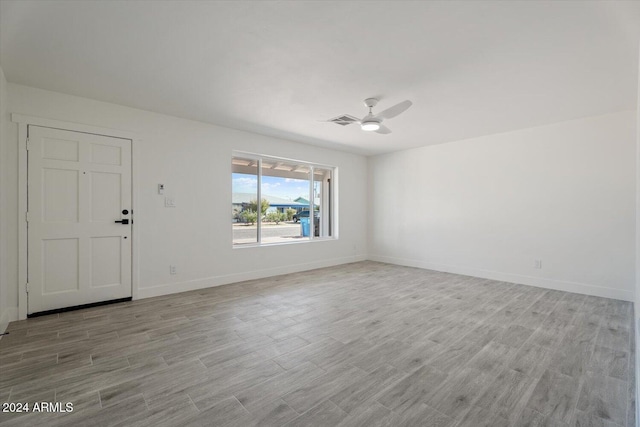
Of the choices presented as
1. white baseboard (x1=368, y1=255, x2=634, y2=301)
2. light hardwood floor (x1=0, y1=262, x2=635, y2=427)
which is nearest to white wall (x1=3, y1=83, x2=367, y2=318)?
light hardwood floor (x1=0, y1=262, x2=635, y2=427)

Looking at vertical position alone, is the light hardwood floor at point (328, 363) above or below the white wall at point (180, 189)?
below

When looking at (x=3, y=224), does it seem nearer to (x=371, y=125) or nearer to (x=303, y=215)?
(x=371, y=125)

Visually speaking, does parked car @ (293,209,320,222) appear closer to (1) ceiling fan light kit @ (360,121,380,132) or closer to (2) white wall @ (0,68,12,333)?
(1) ceiling fan light kit @ (360,121,380,132)

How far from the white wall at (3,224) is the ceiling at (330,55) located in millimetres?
312

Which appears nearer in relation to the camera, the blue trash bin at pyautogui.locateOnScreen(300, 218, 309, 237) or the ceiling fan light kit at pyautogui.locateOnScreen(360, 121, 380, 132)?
the ceiling fan light kit at pyautogui.locateOnScreen(360, 121, 380, 132)

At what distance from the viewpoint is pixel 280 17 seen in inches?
81.7

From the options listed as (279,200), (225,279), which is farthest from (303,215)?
(225,279)

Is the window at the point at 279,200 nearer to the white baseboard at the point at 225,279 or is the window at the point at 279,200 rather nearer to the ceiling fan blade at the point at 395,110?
the white baseboard at the point at 225,279

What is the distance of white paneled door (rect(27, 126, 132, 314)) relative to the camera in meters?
3.29

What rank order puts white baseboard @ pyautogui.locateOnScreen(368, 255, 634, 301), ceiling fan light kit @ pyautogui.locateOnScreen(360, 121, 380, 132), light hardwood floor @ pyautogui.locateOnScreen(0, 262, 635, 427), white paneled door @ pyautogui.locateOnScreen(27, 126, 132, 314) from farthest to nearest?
white baseboard @ pyautogui.locateOnScreen(368, 255, 634, 301)
ceiling fan light kit @ pyautogui.locateOnScreen(360, 121, 380, 132)
white paneled door @ pyautogui.locateOnScreen(27, 126, 132, 314)
light hardwood floor @ pyautogui.locateOnScreen(0, 262, 635, 427)

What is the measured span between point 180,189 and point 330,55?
2.95 metres

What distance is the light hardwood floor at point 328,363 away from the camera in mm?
1718

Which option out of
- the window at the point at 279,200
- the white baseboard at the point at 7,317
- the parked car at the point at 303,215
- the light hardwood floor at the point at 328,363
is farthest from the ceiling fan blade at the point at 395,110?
the white baseboard at the point at 7,317

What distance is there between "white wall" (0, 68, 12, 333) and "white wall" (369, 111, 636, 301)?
6.06 meters
